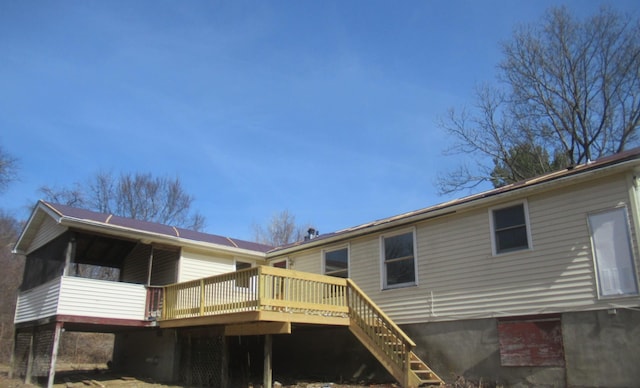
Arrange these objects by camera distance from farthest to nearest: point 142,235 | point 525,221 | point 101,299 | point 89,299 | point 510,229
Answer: point 142,235 < point 101,299 < point 89,299 < point 510,229 < point 525,221

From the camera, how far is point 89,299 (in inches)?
547

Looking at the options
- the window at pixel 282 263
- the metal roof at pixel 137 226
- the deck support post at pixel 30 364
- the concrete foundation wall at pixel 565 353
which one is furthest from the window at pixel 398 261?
the deck support post at pixel 30 364

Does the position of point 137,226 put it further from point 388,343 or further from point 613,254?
point 613,254

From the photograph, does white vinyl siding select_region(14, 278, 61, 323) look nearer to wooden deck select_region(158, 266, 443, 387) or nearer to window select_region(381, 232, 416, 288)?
wooden deck select_region(158, 266, 443, 387)

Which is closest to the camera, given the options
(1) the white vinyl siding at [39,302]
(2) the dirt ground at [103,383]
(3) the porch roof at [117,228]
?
(2) the dirt ground at [103,383]

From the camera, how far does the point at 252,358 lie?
1656 centimetres

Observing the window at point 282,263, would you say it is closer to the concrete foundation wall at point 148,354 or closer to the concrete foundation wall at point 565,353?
the concrete foundation wall at point 148,354

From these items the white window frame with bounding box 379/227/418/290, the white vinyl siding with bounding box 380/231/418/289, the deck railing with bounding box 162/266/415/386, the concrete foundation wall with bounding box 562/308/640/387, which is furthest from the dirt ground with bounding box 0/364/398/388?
the concrete foundation wall with bounding box 562/308/640/387

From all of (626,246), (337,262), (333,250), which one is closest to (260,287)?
(337,262)

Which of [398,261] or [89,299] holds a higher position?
[398,261]

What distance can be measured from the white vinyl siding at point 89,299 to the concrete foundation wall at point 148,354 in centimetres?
183

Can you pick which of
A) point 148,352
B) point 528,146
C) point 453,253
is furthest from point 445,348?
point 528,146

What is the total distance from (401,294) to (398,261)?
0.93 meters

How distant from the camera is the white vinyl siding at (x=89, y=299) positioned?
13.6 meters
